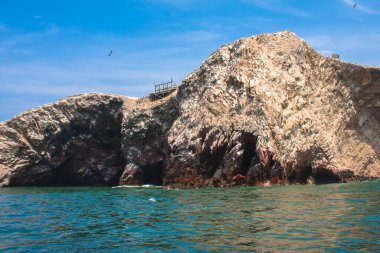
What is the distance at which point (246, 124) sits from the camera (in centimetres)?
4088

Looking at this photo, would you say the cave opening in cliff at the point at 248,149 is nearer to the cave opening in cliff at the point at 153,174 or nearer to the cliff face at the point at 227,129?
the cliff face at the point at 227,129

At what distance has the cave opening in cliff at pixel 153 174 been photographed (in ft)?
181

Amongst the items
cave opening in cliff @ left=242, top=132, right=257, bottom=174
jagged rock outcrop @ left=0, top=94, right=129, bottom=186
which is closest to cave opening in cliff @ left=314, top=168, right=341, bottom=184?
cave opening in cliff @ left=242, top=132, right=257, bottom=174

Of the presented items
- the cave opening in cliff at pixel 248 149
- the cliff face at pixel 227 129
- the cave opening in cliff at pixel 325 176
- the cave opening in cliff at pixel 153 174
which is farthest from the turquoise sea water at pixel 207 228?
the cave opening in cliff at pixel 153 174

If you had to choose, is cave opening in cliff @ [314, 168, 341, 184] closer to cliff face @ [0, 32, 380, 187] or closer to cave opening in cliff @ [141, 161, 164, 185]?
cliff face @ [0, 32, 380, 187]

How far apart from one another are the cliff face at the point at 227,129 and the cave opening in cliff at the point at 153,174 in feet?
0.42

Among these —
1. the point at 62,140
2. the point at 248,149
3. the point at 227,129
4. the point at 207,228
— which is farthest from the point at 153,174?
the point at 207,228

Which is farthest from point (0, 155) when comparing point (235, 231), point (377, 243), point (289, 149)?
point (377, 243)

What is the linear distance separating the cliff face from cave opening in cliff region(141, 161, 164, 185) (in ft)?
0.42

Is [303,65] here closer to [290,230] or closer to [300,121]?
[300,121]

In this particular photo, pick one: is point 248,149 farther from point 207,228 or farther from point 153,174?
point 207,228

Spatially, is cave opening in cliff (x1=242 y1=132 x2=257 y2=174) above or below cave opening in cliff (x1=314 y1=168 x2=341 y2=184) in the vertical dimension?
above

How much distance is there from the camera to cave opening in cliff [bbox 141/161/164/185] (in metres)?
55.2

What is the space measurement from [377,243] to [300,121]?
33.4 m
